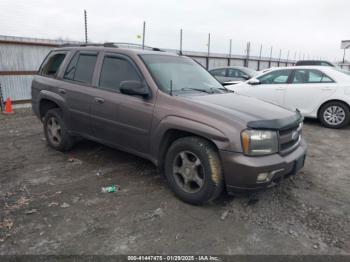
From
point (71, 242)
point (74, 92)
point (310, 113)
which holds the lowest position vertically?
point (71, 242)

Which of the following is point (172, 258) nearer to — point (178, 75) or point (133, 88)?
point (133, 88)

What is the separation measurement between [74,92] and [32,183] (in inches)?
60.0

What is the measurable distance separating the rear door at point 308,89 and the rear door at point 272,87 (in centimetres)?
16

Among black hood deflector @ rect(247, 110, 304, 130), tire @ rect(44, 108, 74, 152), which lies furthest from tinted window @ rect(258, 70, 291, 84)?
tire @ rect(44, 108, 74, 152)

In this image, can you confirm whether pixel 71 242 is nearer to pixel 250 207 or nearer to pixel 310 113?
pixel 250 207

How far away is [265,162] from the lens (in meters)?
2.98

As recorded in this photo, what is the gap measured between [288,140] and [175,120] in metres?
1.33

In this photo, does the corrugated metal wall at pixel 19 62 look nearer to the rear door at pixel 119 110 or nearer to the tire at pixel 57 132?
the tire at pixel 57 132

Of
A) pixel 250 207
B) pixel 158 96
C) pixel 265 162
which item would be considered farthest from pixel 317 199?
pixel 158 96

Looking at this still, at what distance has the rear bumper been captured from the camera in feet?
9.62

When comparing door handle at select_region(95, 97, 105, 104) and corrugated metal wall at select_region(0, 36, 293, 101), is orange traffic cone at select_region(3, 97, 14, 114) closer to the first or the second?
corrugated metal wall at select_region(0, 36, 293, 101)

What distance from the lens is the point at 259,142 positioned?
3.01 metres

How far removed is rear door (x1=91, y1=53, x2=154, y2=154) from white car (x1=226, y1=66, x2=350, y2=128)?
517 centimetres

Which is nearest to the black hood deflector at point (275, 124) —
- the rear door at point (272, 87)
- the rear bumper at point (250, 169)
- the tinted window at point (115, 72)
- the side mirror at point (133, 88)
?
the rear bumper at point (250, 169)
